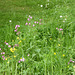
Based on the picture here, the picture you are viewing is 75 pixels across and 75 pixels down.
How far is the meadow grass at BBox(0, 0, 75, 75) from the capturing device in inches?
99.2

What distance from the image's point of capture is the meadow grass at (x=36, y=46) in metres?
2.52

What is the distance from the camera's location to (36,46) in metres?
3.05

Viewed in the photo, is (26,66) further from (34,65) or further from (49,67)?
(49,67)

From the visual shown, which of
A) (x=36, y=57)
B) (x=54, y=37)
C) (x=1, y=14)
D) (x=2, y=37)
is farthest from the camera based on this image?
(x=1, y=14)

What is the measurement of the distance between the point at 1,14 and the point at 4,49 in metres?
2.27

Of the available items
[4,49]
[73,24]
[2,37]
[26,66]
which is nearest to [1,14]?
[2,37]

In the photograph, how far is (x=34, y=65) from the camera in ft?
8.64

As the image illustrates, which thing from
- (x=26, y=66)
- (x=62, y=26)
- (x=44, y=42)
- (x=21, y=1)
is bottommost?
(x=26, y=66)

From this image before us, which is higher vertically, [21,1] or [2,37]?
[21,1]

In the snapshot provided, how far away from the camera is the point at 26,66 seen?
261 centimetres

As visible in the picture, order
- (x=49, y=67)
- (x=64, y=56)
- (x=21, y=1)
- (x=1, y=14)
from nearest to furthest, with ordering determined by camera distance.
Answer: (x=49, y=67)
(x=64, y=56)
(x=1, y=14)
(x=21, y=1)

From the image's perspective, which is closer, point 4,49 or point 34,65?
point 34,65

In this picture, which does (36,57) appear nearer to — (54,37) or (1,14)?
(54,37)

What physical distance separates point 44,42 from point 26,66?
88cm
